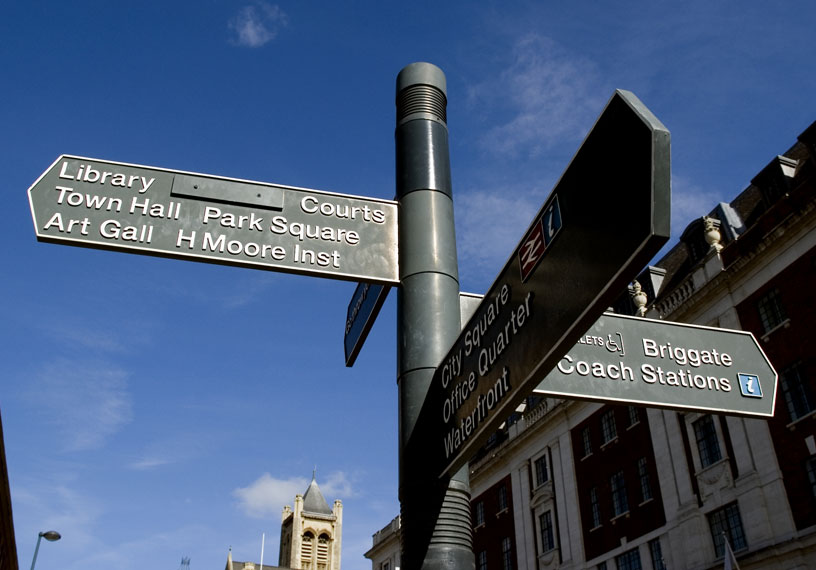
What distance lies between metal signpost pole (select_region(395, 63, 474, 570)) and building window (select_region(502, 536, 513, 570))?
36088mm

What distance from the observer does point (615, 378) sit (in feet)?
13.0

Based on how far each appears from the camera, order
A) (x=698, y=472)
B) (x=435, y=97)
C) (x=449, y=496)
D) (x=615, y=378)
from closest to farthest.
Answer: (x=449, y=496) < (x=615, y=378) < (x=435, y=97) < (x=698, y=472)

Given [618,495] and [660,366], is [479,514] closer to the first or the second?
[618,495]

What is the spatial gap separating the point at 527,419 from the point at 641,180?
3786cm

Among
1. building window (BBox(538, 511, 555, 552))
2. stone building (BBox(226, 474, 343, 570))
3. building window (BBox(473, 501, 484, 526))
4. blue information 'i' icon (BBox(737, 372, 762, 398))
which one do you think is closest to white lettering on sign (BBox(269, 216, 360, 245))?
blue information 'i' icon (BBox(737, 372, 762, 398))

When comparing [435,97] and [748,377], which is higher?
[435,97]

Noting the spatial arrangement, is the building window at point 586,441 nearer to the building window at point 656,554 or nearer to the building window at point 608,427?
the building window at point 608,427

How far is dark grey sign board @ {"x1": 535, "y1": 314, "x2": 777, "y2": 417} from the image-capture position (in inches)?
154

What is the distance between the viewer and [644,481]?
98.9 feet

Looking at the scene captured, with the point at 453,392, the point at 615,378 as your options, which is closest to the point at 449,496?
the point at 453,392

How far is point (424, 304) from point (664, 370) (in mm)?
1324

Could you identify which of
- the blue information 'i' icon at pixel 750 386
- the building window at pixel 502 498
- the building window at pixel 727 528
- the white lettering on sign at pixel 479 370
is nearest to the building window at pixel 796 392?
the building window at pixel 727 528

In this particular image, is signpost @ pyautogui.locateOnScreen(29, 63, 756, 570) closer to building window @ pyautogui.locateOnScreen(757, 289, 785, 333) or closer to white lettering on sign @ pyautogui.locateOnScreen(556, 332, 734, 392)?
white lettering on sign @ pyautogui.locateOnScreen(556, 332, 734, 392)

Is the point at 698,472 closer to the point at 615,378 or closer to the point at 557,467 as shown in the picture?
the point at 557,467
